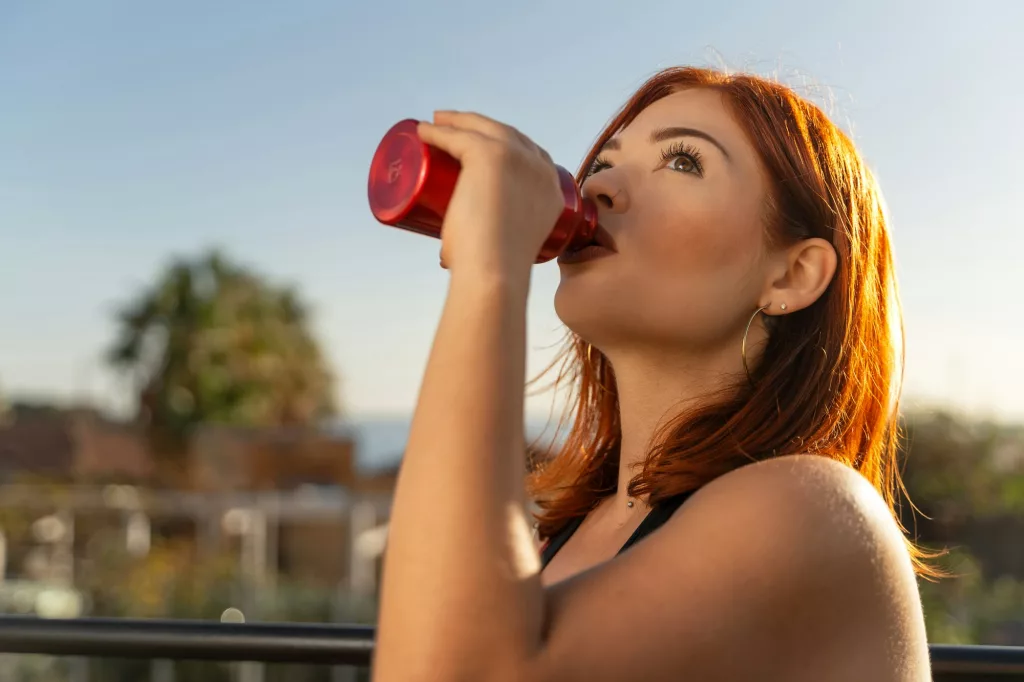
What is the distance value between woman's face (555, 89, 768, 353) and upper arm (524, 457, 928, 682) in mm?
228

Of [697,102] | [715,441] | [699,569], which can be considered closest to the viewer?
[699,569]

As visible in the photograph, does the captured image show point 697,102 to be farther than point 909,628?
Yes

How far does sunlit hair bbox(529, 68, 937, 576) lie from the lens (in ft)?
3.34

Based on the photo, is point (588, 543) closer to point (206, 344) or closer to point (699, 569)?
point (699, 569)

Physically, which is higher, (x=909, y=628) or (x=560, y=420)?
(x=560, y=420)

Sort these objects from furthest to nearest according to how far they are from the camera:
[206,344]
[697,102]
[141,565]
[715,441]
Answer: [206,344] → [141,565] → [697,102] → [715,441]

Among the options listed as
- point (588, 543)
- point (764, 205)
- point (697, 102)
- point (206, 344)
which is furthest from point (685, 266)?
point (206, 344)

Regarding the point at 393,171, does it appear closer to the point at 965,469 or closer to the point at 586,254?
the point at 586,254

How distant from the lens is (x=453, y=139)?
0.86 metres

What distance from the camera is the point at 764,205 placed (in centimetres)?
106

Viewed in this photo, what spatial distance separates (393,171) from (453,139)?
93 mm

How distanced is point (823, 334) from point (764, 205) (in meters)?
0.16

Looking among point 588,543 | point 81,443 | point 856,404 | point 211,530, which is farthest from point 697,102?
point 81,443

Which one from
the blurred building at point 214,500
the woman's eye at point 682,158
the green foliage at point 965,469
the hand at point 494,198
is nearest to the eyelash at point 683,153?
the woman's eye at point 682,158
